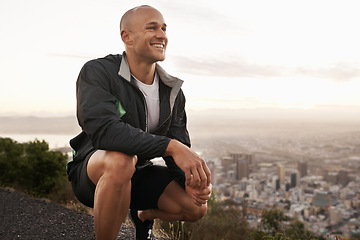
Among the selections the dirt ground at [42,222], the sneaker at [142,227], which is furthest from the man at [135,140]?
the dirt ground at [42,222]

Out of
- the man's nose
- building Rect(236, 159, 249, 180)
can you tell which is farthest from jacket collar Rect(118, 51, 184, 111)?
building Rect(236, 159, 249, 180)

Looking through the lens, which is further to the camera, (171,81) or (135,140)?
(171,81)

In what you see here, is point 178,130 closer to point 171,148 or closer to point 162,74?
point 162,74

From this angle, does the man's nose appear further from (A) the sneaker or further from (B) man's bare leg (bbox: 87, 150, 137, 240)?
(A) the sneaker

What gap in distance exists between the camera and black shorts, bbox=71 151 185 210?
2590mm

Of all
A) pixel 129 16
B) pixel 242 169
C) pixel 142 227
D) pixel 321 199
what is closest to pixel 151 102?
pixel 129 16

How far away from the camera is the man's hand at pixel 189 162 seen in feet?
6.89

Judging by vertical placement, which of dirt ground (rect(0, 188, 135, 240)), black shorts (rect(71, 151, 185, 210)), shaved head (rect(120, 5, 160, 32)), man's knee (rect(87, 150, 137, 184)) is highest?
shaved head (rect(120, 5, 160, 32))

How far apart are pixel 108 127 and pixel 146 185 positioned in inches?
27.3

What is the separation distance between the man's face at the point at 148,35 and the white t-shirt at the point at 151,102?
7.0 inches

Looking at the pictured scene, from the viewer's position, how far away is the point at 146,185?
264 centimetres

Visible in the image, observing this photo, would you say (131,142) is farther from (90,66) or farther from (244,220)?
(244,220)

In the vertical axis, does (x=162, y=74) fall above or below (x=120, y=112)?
above

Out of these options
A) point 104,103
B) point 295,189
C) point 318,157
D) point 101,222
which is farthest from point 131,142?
point 318,157
